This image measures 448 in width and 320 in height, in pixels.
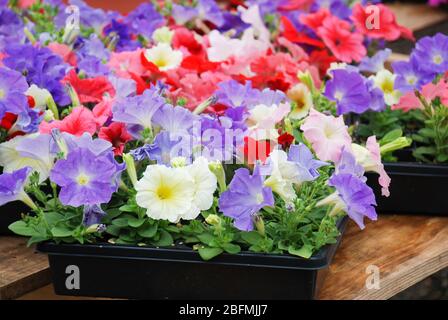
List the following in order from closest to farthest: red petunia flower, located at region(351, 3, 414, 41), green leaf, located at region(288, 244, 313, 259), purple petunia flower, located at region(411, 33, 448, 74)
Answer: green leaf, located at region(288, 244, 313, 259) → purple petunia flower, located at region(411, 33, 448, 74) → red petunia flower, located at region(351, 3, 414, 41)

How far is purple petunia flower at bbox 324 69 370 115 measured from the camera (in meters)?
1.73

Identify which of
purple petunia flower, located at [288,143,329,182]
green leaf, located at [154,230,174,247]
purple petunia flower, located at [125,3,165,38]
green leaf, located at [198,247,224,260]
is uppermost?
purple petunia flower, located at [125,3,165,38]

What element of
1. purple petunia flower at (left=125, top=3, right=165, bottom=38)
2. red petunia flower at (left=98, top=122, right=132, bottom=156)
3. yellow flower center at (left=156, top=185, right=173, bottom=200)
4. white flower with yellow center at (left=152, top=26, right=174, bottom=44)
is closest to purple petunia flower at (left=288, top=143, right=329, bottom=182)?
yellow flower center at (left=156, top=185, right=173, bottom=200)

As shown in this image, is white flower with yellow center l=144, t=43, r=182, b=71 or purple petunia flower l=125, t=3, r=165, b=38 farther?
purple petunia flower l=125, t=3, r=165, b=38

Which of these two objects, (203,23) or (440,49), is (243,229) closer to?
(440,49)

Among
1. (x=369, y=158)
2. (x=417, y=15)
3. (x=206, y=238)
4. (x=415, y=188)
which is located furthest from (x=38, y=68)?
(x=417, y=15)

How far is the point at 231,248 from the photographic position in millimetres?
1324

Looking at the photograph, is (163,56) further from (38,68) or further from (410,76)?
(410,76)

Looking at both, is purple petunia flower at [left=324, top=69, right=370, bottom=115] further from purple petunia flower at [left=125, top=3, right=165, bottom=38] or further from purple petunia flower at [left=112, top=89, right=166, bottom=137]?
purple petunia flower at [left=125, top=3, right=165, bottom=38]

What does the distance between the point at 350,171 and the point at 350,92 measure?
0.39 meters

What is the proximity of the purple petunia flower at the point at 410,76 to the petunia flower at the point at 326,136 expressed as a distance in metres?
0.40

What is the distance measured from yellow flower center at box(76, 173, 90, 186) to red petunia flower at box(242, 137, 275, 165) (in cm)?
29

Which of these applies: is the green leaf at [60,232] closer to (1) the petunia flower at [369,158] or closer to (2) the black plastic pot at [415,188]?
(1) the petunia flower at [369,158]

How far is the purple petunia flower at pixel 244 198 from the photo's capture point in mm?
1303
